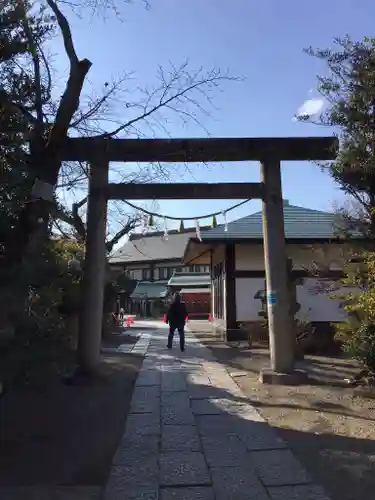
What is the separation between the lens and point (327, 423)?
7.09m

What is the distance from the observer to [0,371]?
198 inches

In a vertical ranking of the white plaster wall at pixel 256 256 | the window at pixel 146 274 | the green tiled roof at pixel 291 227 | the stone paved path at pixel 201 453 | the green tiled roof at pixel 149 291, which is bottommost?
the stone paved path at pixel 201 453

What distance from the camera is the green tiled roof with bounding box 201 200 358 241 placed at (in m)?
18.0

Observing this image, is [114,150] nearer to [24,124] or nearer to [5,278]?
[24,124]

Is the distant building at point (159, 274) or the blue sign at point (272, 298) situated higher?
the distant building at point (159, 274)

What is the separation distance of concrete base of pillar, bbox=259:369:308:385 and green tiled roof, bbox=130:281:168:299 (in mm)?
44846

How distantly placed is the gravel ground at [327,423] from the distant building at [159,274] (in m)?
37.6

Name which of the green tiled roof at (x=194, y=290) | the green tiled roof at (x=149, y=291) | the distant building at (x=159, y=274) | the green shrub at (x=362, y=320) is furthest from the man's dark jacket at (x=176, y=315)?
the green tiled roof at (x=149, y=291)

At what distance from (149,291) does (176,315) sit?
40.5m

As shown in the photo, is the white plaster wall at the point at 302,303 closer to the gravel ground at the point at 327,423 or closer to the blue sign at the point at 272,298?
the gravel ground at the point at 327,423

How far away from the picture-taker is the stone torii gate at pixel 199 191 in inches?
404

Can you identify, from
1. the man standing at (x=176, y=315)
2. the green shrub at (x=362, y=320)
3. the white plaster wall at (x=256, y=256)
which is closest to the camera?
the green shrub at (x=362, y=320)

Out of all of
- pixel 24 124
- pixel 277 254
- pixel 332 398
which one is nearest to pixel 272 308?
pixel 277 254

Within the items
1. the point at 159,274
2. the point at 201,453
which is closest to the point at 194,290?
the point at 159,274
